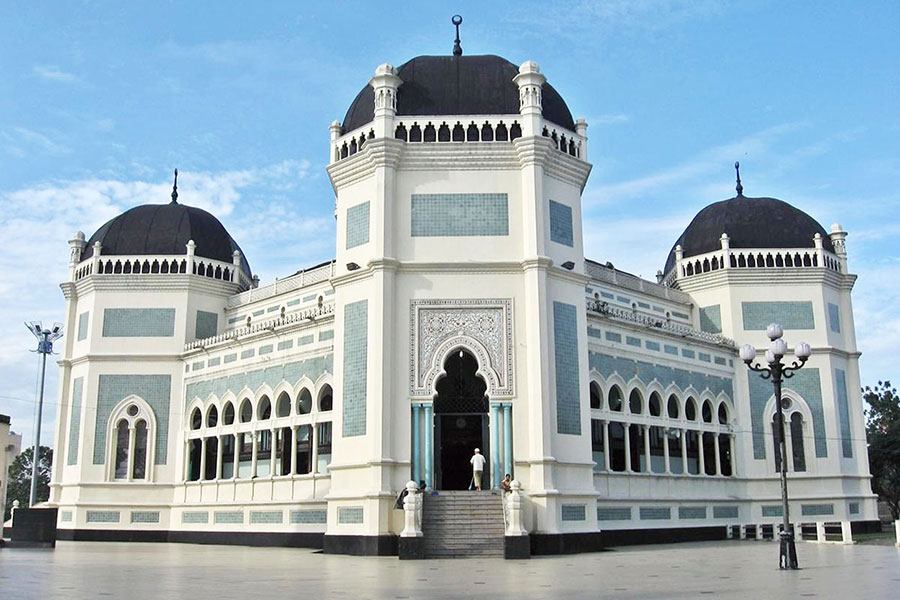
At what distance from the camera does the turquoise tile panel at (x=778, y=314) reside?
36.9m

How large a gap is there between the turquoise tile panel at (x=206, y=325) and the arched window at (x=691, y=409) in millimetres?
19637

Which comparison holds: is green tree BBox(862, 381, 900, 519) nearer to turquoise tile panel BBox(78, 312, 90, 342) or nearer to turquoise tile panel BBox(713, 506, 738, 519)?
turquoise tile panel BBox(713, 506, 738, 519)

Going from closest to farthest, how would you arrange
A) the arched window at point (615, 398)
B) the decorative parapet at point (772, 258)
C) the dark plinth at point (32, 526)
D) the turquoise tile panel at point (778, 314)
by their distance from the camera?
the dark plinth at point (32, 526) < the arched window at point (615, 398) < the turquoise tile panel at point (778, 314) < the decorative parapet at point (772, 258)

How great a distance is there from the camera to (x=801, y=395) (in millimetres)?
36469

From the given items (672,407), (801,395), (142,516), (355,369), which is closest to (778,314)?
(801,395)

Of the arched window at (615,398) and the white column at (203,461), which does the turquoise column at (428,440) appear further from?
the white column at (203,461)

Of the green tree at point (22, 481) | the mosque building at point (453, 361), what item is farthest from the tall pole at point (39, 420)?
the green tree at point (22, 481)

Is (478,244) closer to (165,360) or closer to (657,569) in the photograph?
(657,569)

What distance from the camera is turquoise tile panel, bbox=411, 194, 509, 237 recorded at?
26.3 m

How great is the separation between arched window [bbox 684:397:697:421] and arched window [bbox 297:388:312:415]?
14432 millimetres

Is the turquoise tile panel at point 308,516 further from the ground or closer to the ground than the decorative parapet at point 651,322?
closer to the ground

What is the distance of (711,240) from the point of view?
38.7m

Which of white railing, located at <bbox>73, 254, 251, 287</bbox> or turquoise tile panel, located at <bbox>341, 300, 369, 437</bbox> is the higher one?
white railing, located at <bbox>73, 254, 251, 287</bbox>

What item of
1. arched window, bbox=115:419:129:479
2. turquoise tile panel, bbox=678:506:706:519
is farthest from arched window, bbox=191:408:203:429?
turquoise tile panel, bbox=678:506:706:519
